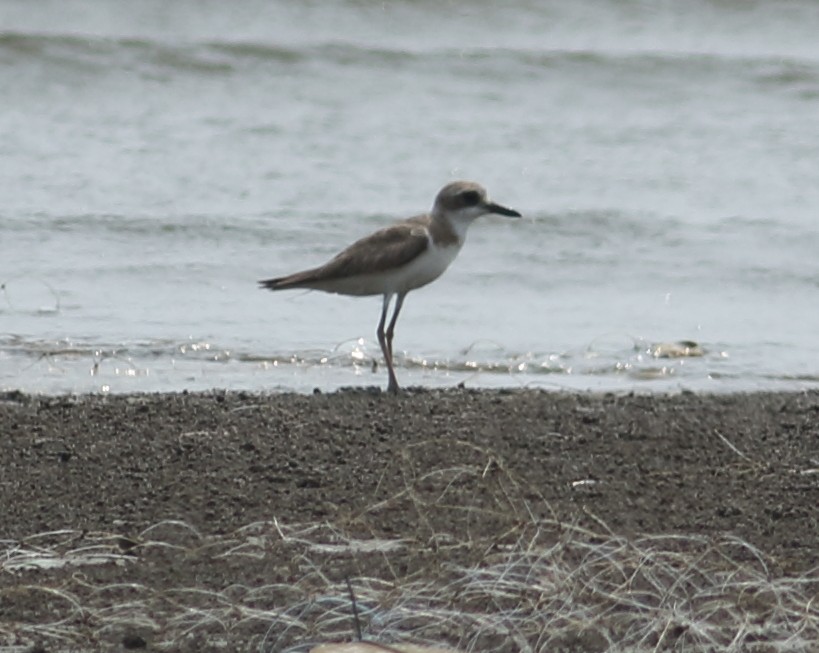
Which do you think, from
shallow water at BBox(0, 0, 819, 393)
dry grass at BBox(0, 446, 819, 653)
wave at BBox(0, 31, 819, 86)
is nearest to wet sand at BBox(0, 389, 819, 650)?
dry grass at BBox(0, 446, 819, 653)

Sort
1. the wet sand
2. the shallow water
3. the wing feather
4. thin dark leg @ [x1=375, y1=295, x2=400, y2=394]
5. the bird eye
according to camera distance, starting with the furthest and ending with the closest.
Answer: the shallow water, the bird eye, the wing feather, thin dark leg @ [x1=375, y1=295, x2=400, y2=394], the wet sand

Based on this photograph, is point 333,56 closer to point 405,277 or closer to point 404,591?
point 405,277

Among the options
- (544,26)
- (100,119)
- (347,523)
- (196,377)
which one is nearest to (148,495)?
(347,523)

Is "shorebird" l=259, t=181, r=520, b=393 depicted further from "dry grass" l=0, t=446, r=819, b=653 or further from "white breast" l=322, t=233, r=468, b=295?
"dry grass" l=0, t=446, r=819, b=653

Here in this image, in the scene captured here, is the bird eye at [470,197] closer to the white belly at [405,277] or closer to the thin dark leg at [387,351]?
the white belly at [405,277]

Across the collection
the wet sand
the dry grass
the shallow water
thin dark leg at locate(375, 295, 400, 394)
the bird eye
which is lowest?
the shallow water

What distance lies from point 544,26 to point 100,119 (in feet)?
16.3

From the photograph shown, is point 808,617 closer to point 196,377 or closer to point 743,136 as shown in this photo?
point 196,377

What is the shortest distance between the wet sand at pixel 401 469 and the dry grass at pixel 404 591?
0.03 meters

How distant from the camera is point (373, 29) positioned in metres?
15.4

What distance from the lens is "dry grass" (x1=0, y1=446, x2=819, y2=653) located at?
3908 mm

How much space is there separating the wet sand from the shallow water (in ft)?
2.74

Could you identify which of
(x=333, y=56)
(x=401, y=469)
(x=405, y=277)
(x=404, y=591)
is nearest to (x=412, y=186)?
(x=333, y=56)

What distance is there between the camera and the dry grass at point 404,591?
391cm
